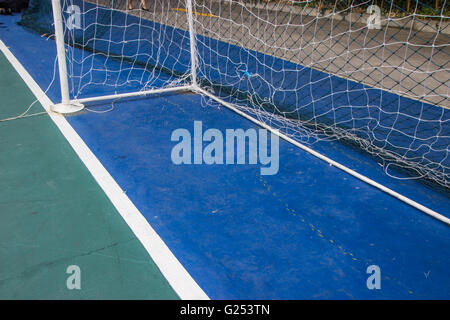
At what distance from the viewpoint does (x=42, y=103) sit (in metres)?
A: 4.97

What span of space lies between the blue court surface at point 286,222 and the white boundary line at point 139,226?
53 millimetres

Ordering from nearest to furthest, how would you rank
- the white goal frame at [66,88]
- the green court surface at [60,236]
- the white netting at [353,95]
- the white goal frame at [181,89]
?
the green court surface at [60,236], the white goal frame at [181,89], the white netting at [353,95], the white goal frame at [66,88]

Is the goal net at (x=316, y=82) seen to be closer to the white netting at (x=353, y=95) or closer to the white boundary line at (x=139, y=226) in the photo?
the white netting at (x=353, y=95)

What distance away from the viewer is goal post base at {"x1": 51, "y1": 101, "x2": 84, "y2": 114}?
15.5ft

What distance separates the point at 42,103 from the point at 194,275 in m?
3.60

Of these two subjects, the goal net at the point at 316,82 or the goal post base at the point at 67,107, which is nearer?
the goal net at the point at 316,82

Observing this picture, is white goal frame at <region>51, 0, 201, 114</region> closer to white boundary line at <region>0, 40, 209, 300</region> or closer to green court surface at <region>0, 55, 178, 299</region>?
white boundary line at <region>0, 40, 209, 300</region>

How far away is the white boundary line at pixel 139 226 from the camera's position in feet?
7.47

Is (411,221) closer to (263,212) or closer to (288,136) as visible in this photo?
(263,212)

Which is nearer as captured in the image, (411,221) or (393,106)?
(411,221)

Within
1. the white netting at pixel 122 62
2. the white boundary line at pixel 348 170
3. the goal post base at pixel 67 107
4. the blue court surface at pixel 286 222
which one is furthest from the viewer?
the white netting at pixel 122 62

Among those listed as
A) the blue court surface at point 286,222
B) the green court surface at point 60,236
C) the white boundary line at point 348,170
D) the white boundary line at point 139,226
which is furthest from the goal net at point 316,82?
the green court surface at point 60,236

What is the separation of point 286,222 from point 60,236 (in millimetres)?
1520
